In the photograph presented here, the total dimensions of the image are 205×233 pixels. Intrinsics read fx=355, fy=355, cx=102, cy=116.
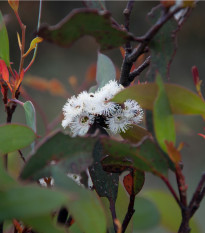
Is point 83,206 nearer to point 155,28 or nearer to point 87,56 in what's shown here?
point 155,28

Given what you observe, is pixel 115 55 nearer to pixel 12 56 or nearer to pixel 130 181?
pixel 12 56

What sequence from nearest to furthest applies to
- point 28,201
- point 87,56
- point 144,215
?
point 28,201 < point 144,215 < point 87,56

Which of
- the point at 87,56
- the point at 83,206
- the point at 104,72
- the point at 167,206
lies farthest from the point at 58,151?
the point at 87,56

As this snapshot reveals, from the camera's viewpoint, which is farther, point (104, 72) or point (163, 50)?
point (104, 72)

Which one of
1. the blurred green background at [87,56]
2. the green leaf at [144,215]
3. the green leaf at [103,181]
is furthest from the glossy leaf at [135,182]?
the blurred green background at [87,56]

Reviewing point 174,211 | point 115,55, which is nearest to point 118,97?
point 174,211
